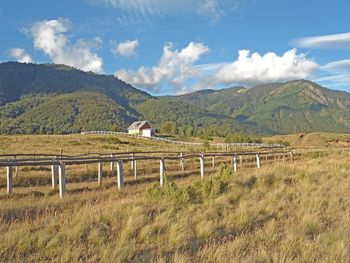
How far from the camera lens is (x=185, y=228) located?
315 inches

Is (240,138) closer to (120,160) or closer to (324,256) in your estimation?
(120,160)

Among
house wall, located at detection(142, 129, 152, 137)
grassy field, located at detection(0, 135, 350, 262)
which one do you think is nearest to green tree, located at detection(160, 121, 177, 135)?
house wall, located at detection(142, 129, 152, 137)

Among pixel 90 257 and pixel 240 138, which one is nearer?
pixel 90 257

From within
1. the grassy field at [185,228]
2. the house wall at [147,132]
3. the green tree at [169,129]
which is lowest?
the grassy field at [185,228]

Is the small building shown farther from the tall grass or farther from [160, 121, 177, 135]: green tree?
the tall grass

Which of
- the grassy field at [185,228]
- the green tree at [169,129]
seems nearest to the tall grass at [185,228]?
the grassy field at [185,228]

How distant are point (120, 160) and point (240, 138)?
90991 mm

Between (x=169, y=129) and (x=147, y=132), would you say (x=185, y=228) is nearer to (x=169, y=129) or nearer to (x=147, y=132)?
(x=147, y=132)

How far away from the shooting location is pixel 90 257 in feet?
20.7

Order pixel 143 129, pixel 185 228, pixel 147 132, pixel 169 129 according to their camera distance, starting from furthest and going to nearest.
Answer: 1. pixel 169 129
2. pixel 143 129
3. pixel 147 132
4. pixel 185 228

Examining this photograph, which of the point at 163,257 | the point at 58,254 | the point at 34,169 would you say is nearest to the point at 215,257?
the point at 163,257

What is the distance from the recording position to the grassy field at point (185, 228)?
6520 mm

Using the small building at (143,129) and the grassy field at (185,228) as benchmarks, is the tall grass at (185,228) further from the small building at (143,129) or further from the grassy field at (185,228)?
the small building at (143,129)

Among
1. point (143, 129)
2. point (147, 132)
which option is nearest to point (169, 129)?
point (143, 129)
